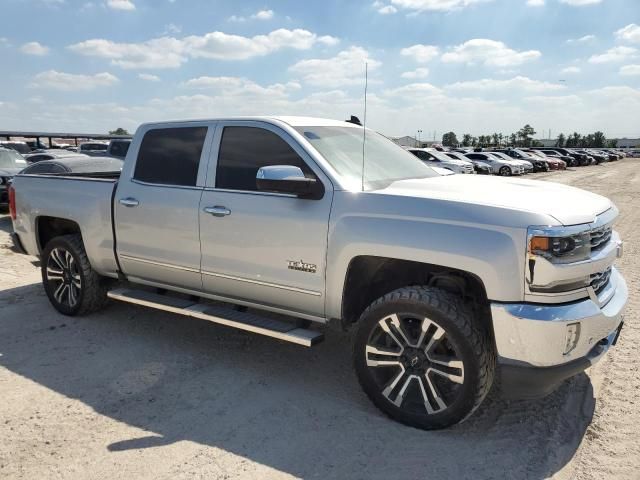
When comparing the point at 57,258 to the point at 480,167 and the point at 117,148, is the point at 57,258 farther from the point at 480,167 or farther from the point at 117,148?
the point at 480,167

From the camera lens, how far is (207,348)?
15.6 ft

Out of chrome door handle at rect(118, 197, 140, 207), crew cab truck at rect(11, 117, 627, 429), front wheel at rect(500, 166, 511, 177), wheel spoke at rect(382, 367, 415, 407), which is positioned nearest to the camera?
crew cab truck at rect(11, 117, 627, 429)

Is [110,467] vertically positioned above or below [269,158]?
below

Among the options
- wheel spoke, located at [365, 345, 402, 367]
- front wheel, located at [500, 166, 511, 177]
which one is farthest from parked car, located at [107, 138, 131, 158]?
front wheel, located at [500, 166, 511, 177]

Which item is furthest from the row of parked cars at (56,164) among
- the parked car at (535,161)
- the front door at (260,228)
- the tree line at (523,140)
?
the tree line at (523,140)

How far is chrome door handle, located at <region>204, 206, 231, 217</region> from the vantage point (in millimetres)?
4117

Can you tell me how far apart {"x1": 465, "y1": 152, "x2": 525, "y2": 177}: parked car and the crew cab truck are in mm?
28317

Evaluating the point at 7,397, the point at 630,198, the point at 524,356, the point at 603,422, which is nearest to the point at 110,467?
the point at 7,397

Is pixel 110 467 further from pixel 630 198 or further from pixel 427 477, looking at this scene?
pixel 630 198

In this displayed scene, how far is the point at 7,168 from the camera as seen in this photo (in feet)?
46.9

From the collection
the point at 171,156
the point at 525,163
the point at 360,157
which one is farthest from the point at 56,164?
the point at 525,163

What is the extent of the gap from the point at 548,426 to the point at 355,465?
1329 millimetres

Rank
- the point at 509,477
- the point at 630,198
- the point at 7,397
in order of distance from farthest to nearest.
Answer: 1. the point at 630,198
2. the point at 7,397
3. the point at 509,477

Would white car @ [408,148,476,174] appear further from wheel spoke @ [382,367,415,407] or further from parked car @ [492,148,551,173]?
wheel spoke @ [382,367,415,407]
